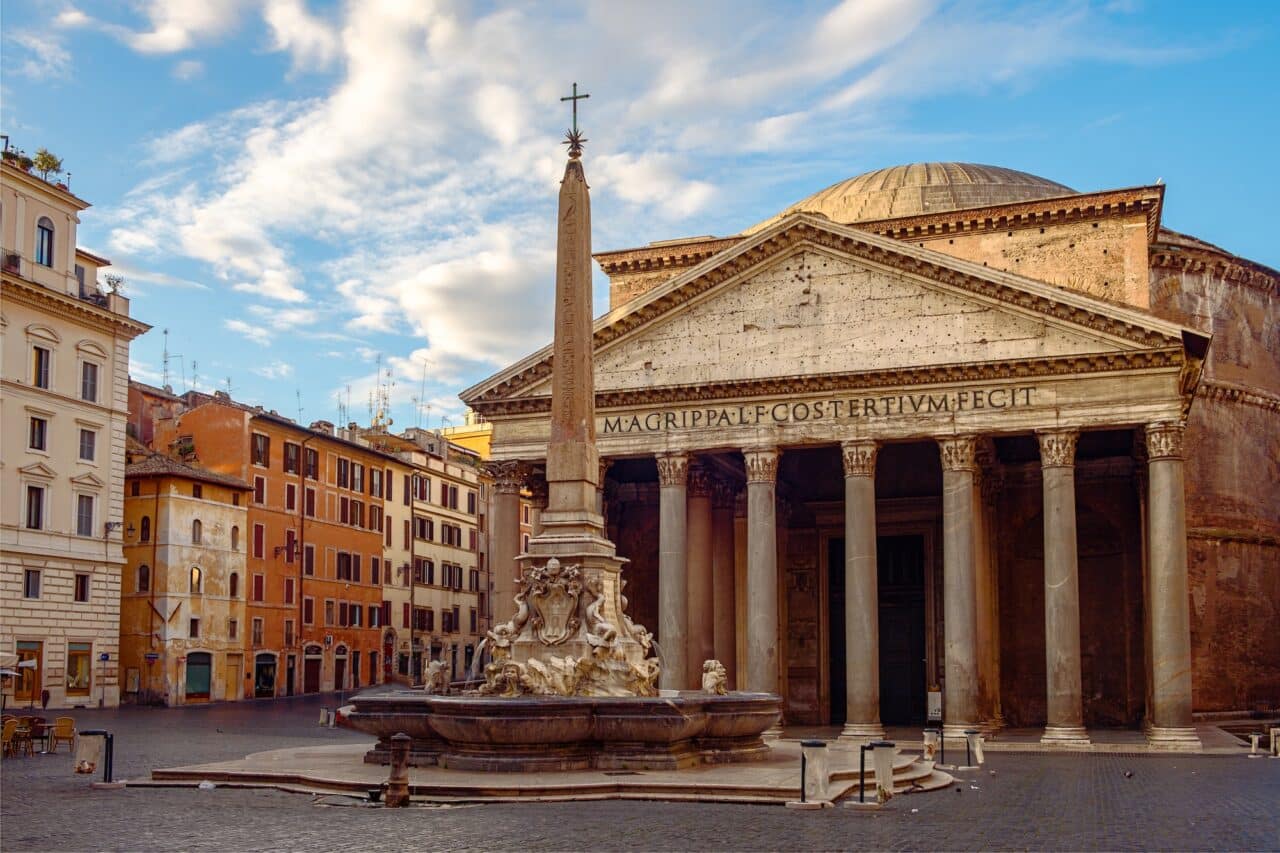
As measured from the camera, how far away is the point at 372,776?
14.8m

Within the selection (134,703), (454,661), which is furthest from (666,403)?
(454,661)

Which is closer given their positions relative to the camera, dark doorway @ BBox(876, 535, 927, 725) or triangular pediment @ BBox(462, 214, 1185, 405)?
triangular pediment @ BBox(462, 214, 1185, 405)

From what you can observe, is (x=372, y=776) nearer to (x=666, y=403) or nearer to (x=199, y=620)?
(x=666, y=403)

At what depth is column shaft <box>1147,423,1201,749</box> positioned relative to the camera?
87.8 feet

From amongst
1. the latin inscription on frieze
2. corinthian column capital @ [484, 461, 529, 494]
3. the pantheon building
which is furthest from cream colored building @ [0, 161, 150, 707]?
the latin inscription on frieze

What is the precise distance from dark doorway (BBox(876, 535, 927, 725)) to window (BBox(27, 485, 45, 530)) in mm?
21750

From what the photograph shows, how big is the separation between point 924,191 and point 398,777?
3230 centimetres

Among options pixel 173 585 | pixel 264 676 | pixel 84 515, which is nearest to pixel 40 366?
pixel 84 515

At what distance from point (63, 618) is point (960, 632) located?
23187 mm

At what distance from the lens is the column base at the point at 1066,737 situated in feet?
88.5

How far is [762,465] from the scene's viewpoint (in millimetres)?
30516

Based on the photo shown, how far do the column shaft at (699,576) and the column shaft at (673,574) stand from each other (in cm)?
112

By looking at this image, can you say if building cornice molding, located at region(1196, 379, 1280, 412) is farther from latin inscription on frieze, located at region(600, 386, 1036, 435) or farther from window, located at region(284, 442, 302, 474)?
window, located at region(284, 442, 302, 474)

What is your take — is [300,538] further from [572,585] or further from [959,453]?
[572,585]
